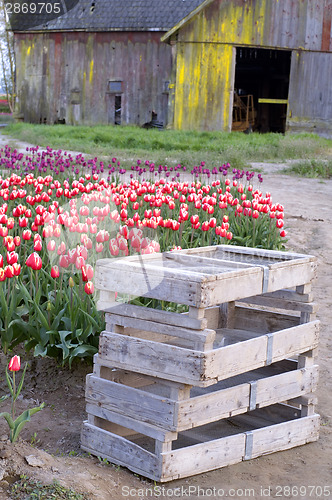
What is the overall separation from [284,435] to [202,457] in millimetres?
621

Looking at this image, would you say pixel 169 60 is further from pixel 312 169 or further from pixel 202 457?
pixel 202 457

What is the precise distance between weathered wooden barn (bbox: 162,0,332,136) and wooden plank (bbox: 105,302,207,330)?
18.2 m

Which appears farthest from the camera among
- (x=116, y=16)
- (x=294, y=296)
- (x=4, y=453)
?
(x=116, y=16)

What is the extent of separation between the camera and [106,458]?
3.73m

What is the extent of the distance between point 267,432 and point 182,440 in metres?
0.50

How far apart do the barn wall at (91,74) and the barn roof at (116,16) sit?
10.9 inches

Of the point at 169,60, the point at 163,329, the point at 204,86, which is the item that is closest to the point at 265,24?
the point at 204,86

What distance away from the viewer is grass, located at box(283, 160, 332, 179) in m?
14.9

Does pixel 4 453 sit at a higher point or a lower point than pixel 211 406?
lower

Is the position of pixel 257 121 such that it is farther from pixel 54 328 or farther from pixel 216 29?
pixel 54 328

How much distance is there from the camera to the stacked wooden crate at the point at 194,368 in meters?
3.45

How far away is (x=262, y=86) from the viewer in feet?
102

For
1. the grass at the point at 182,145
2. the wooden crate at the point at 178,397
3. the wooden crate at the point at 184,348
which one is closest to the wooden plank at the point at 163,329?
the wooden crate at the point at 184,348

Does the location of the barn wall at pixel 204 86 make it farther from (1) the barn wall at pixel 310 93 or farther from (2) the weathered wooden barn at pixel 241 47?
(1) the barn wall at pixel 310 93
